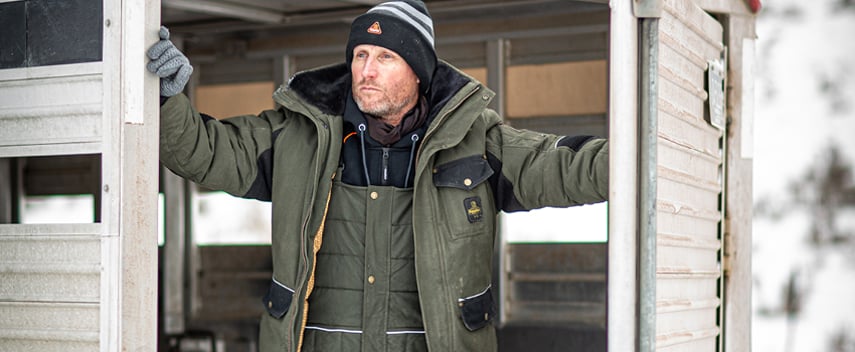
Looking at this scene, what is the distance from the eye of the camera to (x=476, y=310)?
3.52 metres

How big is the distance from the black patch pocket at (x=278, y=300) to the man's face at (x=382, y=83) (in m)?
0.62

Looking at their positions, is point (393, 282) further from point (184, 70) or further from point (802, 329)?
point (802, 329)

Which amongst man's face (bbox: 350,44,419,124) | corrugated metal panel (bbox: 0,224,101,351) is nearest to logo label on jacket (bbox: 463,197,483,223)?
man's face (bbox: 350,44,419,124)

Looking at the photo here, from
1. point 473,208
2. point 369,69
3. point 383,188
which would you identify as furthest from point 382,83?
point 473,208

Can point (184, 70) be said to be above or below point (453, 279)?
above

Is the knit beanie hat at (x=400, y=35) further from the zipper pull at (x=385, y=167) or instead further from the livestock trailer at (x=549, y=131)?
the livestock trailer at (x=549, y=131)

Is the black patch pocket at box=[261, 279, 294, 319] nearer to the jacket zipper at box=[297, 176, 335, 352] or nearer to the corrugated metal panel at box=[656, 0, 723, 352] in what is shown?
the jacket zipper at box=[297, 176, 335, 352]

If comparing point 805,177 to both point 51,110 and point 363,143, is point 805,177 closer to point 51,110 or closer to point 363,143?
point 363,143

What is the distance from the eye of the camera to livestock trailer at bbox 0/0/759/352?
2.71m

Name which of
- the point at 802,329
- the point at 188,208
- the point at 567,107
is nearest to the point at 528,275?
the point at 567,107

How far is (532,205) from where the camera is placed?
12.0 ft

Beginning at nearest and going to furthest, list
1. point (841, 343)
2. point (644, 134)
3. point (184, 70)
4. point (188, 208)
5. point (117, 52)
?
point (117, 52)
point (184, 70)
point (644, 134)
point (188, 208)
point (841, 343)

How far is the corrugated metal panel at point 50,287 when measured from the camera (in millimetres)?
2717

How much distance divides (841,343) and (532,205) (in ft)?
19.3
